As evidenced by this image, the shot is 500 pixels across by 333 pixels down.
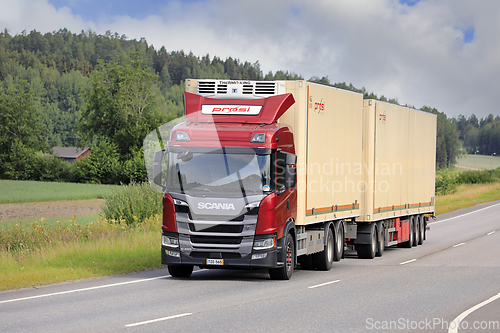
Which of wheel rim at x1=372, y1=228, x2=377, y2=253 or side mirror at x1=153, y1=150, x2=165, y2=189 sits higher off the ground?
side mirror at x1=153, y1=150, x2=165, y2=189

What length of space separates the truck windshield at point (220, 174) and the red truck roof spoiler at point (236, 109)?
109cm

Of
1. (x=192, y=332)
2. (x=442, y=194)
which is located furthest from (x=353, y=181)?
(x=442, y=194)

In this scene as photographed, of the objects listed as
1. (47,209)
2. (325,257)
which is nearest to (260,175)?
(325,257)

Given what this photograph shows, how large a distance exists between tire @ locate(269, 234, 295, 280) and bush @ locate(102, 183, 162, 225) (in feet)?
33.5

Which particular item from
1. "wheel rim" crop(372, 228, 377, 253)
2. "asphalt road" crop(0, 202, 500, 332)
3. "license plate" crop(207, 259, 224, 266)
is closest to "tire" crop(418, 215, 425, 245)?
"wheel rim" crop(372, 228, 377, 253)

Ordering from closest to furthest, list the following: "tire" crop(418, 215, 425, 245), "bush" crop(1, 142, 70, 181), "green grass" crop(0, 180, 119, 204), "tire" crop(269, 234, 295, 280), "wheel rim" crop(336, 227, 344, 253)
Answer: "tire" crop(269, 234, 295, 280)
"wheel rim" crop(336, 227, 344, 253)
"tire" crop(418, 215, 425, 245)
"green grass" crop(0, 180, 119, 204)
"bush" crop(1, 142, 70, 181)

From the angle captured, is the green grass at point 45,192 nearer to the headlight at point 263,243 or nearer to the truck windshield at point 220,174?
the truck windshield at point 220,174

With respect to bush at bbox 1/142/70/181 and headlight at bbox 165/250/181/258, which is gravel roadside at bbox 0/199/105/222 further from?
headlight at bbox 165/250/181/258

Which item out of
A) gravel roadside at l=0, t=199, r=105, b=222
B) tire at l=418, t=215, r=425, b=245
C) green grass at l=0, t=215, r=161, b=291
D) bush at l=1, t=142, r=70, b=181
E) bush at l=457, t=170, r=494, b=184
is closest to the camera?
green grass at l=0, t=215, r=161, b=291

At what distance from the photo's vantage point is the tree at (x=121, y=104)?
79.4 m

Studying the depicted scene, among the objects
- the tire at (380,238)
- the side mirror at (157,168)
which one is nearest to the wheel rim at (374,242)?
the tire at (380,238)

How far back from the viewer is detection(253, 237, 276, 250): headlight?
481 inches

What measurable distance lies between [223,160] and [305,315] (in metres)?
4.34

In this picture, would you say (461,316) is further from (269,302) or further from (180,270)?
(180,270)
